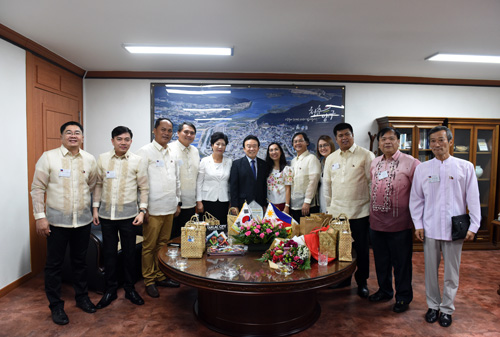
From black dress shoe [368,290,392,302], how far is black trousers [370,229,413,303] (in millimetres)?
184

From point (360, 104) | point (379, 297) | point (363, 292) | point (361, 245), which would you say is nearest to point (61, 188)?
point (361, 245)

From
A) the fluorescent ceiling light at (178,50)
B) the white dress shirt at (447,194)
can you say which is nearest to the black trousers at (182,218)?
the fluorescent ceiling light at (178,50)

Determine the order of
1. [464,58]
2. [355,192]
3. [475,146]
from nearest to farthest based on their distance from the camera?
[355,192] → [464,58] → [475,146]

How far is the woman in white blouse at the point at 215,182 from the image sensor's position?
3.83m

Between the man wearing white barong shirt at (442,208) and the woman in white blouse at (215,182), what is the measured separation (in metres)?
2.02

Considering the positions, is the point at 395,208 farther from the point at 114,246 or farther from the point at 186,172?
the point at 114,246

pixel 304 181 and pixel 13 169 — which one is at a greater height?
pixel 13 169

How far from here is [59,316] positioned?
2.77 meters

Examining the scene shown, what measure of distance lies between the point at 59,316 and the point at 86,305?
0.24 meters

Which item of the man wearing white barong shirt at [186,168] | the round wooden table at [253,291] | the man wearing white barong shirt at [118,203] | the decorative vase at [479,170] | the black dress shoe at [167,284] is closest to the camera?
the round wooden table at [253,291]

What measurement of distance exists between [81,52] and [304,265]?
3.70 metres

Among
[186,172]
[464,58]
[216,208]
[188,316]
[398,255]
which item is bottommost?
[188,316]

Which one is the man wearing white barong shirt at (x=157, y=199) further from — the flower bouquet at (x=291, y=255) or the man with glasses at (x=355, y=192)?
the man with glasses at (x=355, y=192)

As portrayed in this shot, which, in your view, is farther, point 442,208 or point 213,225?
point 213,225
